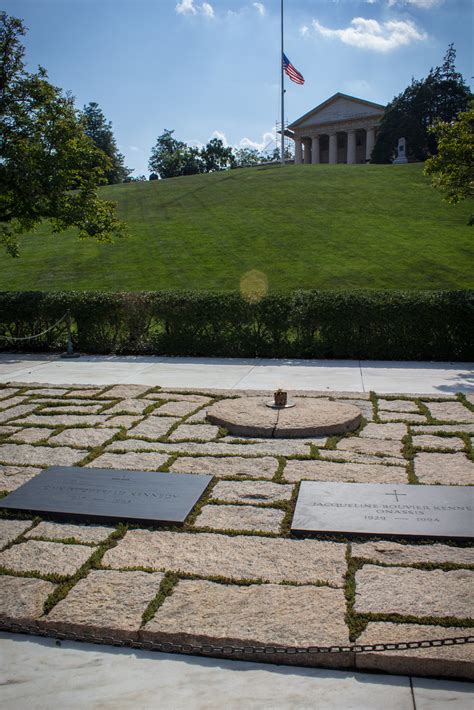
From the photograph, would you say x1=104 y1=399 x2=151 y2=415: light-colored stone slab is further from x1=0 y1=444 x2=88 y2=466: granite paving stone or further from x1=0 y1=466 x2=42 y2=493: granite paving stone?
x1=0 y1=466 x2=42 y2=493: granite paving stone

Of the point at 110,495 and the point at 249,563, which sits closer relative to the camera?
the point at 249,563

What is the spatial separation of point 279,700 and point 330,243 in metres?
21.8

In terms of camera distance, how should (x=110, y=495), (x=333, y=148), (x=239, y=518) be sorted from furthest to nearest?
(x=333, y=148) → (x=110, y=495) → (x=239, y=518)

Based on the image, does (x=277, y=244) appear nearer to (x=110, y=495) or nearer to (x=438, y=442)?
(x=438, y=442)

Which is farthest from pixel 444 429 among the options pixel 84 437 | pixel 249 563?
pixel 84 437

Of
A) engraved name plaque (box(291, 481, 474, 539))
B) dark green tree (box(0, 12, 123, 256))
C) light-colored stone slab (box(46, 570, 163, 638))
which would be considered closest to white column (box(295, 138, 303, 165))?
dark green tree (box(0, 12, 123, 256))

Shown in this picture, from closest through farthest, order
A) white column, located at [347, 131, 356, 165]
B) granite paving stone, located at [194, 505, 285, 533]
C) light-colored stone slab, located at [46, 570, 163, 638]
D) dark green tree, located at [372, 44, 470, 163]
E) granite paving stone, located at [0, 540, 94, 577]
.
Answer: light-colored stone slab, located at [46, 570, 163, 638]
granite paving stone, located at [0, 540, 94, 577]
granite paving stone, located at [194, 505, 285, 533]
dark green tree, located at [372, 44, 470, 163]
white column, located at [347, 131, 356, 165]

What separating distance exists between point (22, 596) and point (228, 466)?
233 cm

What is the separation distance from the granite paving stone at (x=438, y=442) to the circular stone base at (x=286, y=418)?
711 mm

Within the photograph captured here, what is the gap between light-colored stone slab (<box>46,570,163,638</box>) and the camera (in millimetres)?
3264

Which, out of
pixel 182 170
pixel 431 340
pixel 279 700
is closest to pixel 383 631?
pixel 279 700

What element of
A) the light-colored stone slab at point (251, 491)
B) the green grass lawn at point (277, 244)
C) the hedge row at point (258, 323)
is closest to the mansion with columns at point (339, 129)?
the green grass lawn at point (277, 244)

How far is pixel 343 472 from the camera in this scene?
5281 mm

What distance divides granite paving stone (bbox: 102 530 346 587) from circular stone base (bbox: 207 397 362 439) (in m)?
2.26
